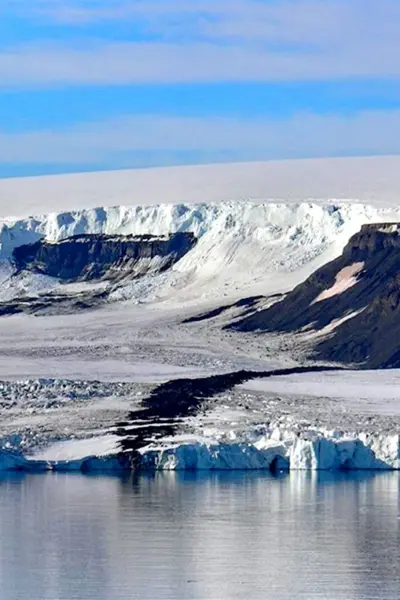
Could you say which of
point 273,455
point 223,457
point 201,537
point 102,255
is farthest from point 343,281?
point 201,537

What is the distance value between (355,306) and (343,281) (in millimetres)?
3536

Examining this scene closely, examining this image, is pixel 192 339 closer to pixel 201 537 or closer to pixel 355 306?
pixel 355 306

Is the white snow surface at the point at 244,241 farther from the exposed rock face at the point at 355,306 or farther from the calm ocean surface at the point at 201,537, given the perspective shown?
the calm ocean surface at the point at 201,537

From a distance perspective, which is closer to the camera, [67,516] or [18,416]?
[67,516]

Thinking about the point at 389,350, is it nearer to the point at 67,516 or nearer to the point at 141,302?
the point at 141,302

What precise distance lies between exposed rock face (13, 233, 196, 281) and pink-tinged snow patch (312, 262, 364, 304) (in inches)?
468

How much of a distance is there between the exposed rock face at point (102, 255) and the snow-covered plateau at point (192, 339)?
59 centimetres

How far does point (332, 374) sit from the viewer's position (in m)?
68.1

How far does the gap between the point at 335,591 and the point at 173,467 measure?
53.8ft

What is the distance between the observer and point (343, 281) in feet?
267

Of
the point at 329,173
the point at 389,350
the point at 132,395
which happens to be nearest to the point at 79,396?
the point at 132,395

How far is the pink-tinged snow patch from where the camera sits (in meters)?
80.3

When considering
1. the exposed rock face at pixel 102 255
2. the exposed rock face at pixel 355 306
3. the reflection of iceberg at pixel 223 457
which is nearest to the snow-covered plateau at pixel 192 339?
the reflection of iceberg at pixel 223 457

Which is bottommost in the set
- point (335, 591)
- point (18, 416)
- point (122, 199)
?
point (335, 591)
